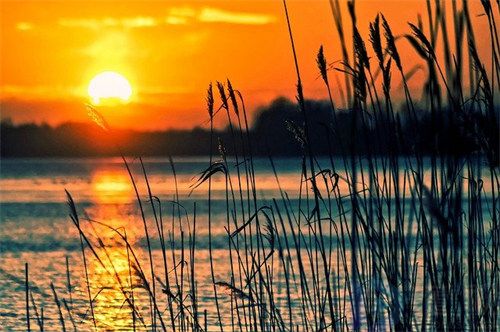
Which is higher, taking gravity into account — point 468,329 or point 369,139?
point 369,139

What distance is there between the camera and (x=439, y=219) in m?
2.98

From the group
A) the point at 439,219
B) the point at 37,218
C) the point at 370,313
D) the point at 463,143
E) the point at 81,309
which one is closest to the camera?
the point at 439,219

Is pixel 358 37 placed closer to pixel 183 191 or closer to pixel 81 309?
pixel 81 309

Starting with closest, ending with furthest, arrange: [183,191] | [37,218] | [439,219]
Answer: [439,219] < [37,218] < [183,191]

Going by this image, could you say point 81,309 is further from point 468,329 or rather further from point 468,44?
point 468,44

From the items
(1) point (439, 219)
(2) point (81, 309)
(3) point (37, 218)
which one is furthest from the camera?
(3) point (37, 218)

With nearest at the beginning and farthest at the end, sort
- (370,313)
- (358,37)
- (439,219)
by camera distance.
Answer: (439,219), (358,37), (370,313)

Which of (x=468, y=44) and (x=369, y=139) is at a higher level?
(x=468, y=44)

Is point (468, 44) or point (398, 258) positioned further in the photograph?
point (398, 258)

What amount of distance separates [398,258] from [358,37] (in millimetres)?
945

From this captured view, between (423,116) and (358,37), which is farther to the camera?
(423,116)

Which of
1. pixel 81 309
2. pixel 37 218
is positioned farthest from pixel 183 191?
pixel 81 309

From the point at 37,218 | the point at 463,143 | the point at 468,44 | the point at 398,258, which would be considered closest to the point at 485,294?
the point at 398,258

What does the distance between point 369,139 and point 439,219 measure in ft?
2.76
